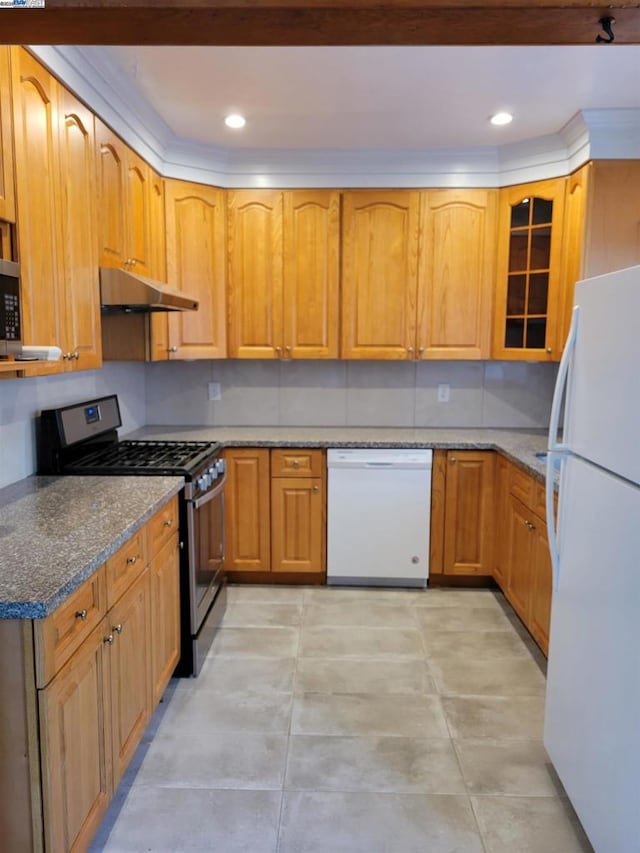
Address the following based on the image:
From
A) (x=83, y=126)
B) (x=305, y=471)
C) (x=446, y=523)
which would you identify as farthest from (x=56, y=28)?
(x=446, y=523)

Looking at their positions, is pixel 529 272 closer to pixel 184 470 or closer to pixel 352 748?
pixel 184 470

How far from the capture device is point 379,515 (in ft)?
11.5

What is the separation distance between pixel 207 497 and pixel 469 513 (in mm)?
1610

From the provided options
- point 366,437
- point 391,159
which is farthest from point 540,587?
point 391,159

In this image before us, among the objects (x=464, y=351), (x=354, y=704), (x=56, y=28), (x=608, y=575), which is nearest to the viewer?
(x=56, y=28)

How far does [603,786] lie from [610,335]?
3.90ft

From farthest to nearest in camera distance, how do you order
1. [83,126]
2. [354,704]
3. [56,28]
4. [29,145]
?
[354,704] < [83,126] < [29,145] < [56,28]

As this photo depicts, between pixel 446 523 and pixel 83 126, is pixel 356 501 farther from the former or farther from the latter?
pixel 83 126

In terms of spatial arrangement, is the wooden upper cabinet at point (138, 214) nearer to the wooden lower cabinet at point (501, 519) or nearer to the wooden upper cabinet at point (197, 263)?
the wooden upper cabinet at point (197, 263)

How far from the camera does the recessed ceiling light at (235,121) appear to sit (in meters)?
2.97

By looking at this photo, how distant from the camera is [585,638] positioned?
Result: 1703 mm

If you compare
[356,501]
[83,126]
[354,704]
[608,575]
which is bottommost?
[354,704]

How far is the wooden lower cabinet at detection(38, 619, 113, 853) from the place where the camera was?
52.2 inches

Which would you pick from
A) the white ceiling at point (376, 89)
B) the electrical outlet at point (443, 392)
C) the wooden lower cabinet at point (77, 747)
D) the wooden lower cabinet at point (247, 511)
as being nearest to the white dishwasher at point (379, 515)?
the wooden lower cabinet at point (247, 511)
